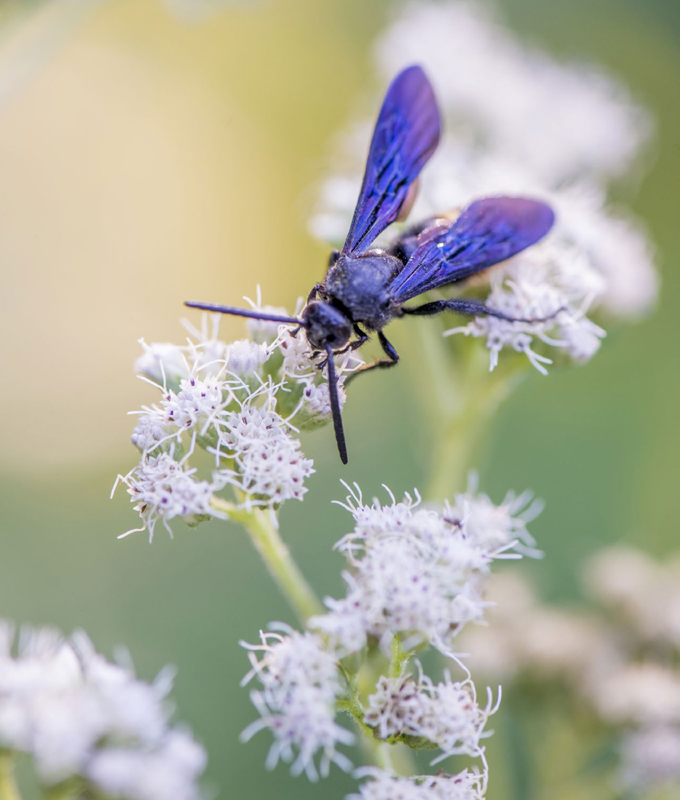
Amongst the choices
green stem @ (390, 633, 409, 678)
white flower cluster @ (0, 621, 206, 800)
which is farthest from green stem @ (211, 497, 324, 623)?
white flower cluster @ (0, 621, 206, 800)

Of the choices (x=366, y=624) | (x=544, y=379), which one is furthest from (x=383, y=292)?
(x=544, y=379)

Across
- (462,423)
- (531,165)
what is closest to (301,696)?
(462,423)

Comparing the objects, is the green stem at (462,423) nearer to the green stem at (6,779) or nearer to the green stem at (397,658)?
the green stem at (397,658)

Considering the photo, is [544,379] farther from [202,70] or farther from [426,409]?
[202,70]

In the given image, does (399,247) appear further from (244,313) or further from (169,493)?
(169,493)

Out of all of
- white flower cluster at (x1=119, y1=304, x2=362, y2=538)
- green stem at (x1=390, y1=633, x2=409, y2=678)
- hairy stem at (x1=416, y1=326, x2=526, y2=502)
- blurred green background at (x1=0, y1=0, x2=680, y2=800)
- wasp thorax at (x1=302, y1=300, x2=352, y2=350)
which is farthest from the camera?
blurred green background at (x1=0, y1=0, x2=680, y2=800)

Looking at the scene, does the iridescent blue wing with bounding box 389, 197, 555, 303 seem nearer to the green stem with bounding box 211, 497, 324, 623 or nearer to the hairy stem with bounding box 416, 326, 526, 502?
the hairy stem with bounding box 416, 326, 526, 502
